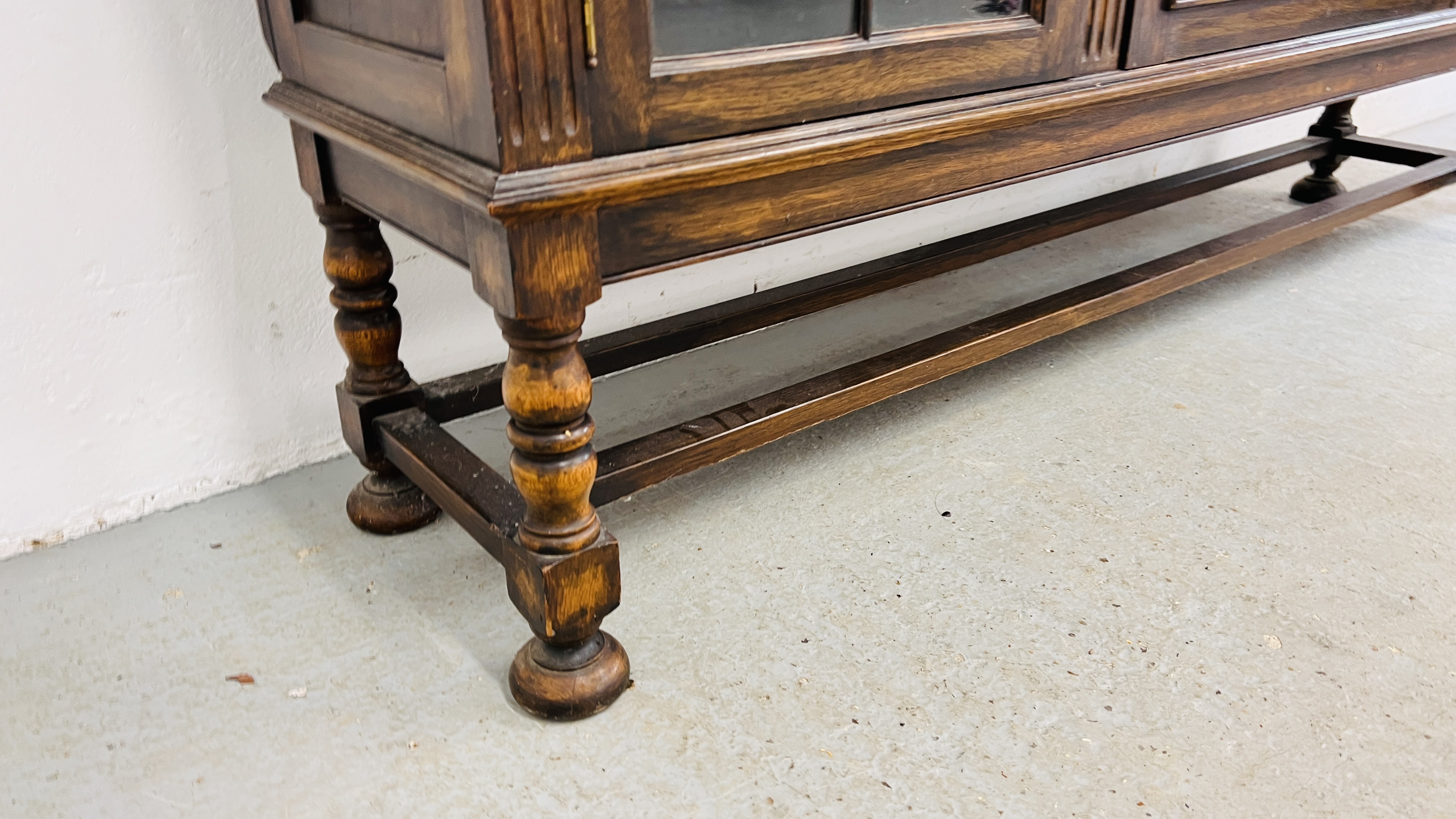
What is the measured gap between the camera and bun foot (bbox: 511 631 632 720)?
1.38 m

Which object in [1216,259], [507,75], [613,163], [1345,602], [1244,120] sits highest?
[507,75]

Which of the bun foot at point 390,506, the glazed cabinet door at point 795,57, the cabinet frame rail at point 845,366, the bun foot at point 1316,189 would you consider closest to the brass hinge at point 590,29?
the glazed cabinet door at point 795,57

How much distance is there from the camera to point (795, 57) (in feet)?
4.12

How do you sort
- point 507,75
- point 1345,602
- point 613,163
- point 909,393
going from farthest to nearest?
point 909,393 → point 1345,602 → point 613,163 → point 507,75

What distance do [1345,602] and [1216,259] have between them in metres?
1.01

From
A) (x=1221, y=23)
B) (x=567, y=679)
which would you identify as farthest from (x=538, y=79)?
(x=1221, y=23)

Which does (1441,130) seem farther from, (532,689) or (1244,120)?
(532,689)

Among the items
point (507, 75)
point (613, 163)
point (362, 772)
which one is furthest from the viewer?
point (362, 772)

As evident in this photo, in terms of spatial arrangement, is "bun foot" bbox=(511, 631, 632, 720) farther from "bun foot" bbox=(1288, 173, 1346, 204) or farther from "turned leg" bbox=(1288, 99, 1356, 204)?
"bun foot" bbox=(1288, 173, 1346, 204)

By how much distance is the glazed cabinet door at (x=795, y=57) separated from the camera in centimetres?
113

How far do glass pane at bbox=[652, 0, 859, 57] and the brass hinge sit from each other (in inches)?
3.2

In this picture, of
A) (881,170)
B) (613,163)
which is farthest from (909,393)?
(613,163)

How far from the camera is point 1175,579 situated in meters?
1.66

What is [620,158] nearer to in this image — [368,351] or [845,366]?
[368,351]
